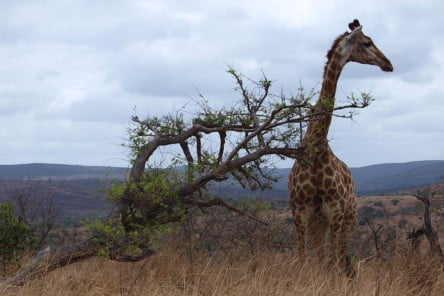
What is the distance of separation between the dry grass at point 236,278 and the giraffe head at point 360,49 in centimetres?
292

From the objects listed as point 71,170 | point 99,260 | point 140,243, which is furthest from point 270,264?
point 71,170

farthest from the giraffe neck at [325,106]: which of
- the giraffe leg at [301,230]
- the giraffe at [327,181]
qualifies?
the giraffe leg at [301,230]

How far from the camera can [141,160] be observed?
31.6 ft

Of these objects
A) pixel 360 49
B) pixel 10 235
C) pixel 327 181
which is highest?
pixel 360 49

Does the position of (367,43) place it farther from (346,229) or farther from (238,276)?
(238,276)

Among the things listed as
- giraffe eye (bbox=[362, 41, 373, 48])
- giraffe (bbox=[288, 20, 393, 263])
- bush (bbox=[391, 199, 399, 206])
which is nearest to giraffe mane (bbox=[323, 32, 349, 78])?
giraffe (bbox=[288, 20, 393, 263])

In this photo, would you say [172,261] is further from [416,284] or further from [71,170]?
[71,170]

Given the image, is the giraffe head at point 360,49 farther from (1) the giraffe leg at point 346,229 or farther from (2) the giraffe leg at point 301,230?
(2) the giraffe leg at point 301,230

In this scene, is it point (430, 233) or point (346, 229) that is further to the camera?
point (430, 233)

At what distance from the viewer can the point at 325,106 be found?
949cm

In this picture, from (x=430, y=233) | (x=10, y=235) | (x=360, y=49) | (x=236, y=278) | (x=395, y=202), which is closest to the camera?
(x=236, y=278)

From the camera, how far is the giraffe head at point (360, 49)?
1034 cm

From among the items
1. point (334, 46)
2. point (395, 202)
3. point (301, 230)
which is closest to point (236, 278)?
point (301, 230)

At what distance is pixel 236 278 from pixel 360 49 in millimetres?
3981
